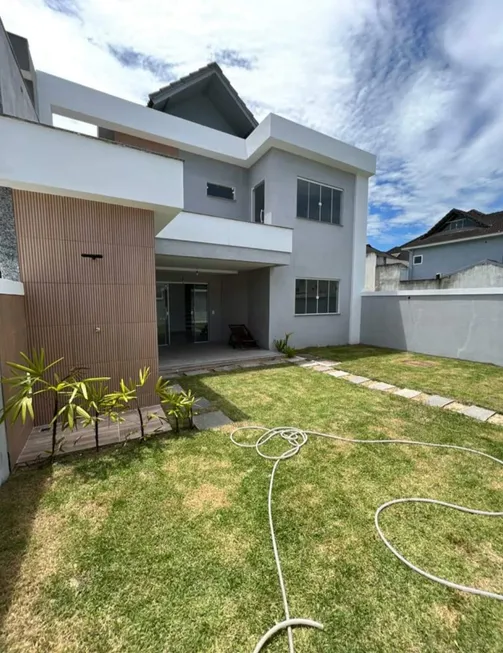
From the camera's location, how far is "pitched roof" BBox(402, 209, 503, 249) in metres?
19.0

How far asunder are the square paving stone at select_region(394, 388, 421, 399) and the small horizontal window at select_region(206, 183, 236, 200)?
349 inches

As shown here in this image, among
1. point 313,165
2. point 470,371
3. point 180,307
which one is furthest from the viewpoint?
point 180,307

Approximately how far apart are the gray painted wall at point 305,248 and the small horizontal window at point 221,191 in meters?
0.92

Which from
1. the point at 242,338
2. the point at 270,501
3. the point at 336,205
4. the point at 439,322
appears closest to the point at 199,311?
the point at 242,338

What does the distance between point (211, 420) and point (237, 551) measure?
8.14 feet

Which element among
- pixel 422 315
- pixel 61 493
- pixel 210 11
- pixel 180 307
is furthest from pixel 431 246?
pixel 61 493

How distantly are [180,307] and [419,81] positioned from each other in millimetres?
10894

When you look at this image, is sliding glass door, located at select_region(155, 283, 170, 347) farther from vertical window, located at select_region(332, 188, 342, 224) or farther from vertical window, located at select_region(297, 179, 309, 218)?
vertical window, located at select_region(332, 188, 342, 224)

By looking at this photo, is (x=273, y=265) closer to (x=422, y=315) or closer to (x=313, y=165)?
(x=313, y=165)

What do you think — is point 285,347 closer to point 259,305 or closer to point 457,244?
point 259,305

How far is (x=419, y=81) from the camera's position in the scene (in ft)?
26.3

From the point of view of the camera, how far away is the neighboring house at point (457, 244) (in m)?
18.6

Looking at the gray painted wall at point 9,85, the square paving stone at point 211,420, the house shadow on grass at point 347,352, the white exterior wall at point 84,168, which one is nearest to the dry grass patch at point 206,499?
the square paving stone at point 211,420

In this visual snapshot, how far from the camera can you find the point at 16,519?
248 cm
